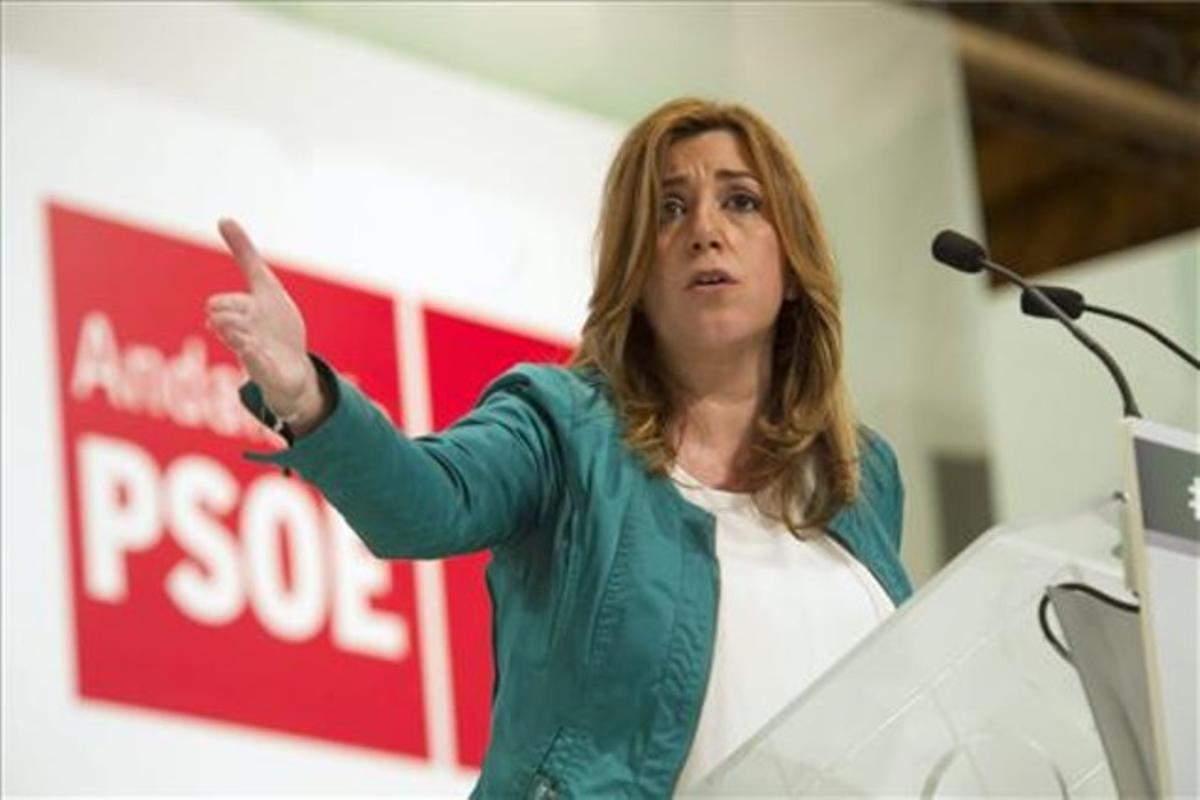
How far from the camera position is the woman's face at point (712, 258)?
7.29 feet

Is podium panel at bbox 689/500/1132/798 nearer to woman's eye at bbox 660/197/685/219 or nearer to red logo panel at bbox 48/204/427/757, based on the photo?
woman's eye at bbox 660/197/685/219

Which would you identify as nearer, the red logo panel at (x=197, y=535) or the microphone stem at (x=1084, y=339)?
the microphone stem at (x=1084, y=339)

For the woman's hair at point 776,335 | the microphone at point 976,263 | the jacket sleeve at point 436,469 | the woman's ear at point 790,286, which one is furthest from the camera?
the woman's ear at point 790,286

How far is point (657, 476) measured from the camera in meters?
2.12

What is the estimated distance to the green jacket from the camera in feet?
6.33

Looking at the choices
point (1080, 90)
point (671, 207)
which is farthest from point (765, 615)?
point (1080, 90)

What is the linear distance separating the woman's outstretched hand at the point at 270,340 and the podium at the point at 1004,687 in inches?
15.1

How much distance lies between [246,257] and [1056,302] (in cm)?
69

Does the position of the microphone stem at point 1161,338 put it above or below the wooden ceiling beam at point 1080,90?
below

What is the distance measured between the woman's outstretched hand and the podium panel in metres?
0.38

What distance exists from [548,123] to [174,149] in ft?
2.33

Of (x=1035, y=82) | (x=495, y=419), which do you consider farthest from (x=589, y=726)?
(x=1035, y=82)

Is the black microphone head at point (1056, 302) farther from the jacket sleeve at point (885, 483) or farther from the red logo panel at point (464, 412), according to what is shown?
the red logo panel at point (464, 412)

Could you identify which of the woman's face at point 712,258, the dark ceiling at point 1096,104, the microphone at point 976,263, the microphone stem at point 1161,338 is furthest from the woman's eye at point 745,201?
the dark ceiling at point 1096,104
